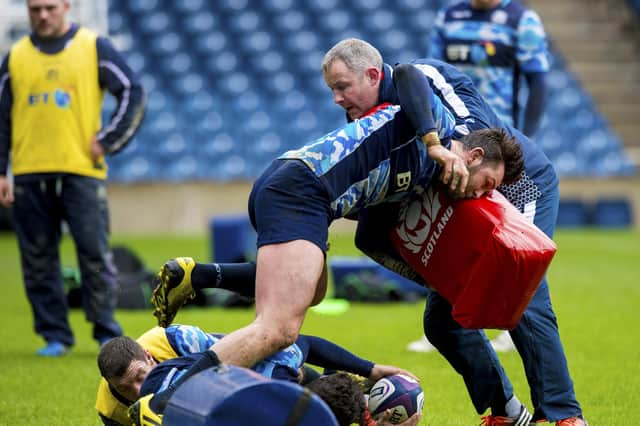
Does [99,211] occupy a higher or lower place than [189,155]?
higher

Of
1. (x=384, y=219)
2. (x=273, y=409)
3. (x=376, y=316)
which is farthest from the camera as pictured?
(x=376, y=316)

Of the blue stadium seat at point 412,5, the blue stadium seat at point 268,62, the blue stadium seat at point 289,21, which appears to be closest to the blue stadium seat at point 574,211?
the blue stadium seat at point 412,5

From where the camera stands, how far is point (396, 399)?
4914mm

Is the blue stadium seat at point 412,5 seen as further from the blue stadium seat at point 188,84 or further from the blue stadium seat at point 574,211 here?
the blue stadium seat at point 574,211

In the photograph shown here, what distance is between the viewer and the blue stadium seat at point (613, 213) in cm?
1825

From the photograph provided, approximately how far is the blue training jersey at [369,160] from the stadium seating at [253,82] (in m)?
13.5

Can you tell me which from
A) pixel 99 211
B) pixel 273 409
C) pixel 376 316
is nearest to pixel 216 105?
pixel 376 316

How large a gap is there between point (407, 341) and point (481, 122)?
3.42m

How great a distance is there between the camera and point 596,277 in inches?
487

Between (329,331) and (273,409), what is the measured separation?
16.6 feet

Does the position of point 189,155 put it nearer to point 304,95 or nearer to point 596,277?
point 304,95

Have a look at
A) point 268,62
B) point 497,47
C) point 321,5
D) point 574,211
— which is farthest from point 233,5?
point 497,47

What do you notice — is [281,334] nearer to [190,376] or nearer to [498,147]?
[190,376]

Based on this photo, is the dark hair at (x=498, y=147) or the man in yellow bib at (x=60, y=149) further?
the man in yellow bib at (x=60, y=149)
